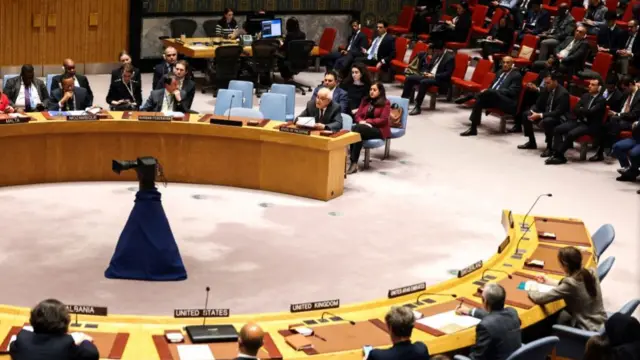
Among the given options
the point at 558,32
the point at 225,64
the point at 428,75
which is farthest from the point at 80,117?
the point at 558,32

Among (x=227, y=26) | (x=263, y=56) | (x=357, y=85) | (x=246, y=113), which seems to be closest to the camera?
(x=246, y=113)

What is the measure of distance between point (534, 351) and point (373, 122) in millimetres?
7334

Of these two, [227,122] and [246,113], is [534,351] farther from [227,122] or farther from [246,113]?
[246,113]

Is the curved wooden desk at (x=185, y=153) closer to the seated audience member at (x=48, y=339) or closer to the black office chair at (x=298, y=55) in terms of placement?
the black office chair at (x=298, y=55)

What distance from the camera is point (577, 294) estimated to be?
802 cm

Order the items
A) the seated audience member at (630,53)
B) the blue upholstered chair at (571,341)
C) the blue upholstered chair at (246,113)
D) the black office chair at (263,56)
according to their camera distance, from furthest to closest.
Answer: the black office chair at (263,56) → the seated audience member at (630,53) → the blue upholstered chair at (246,113) → the blue upholstered chair at (571,341)

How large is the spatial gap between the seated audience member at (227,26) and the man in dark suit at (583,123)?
6.82m

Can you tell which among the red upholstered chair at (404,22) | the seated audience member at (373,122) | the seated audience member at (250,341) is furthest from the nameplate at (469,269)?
the red upholstered chair at (404,22)

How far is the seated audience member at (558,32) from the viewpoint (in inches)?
745

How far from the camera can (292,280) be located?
32.9 ft

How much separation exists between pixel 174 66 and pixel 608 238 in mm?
7029

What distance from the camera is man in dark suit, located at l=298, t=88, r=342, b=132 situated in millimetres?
12812

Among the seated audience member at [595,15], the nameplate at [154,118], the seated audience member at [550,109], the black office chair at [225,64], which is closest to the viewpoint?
the nameplate at [154,118]

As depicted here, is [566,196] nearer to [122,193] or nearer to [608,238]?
[608,238]
